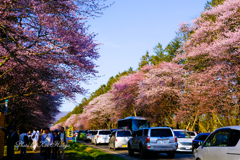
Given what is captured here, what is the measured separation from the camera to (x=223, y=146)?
7.54m

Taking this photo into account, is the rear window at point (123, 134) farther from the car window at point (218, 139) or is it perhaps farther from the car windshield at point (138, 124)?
the car window at point (218, 139)

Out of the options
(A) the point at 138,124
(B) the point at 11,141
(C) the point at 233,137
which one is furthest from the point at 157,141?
(A) the point at 138,124

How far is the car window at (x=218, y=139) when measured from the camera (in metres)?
7.66

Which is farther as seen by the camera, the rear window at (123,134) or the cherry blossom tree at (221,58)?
Result: the cherry blossom tree at (221,58)

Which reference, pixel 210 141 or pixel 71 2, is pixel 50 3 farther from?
pixel 210 141

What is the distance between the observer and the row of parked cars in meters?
7.33

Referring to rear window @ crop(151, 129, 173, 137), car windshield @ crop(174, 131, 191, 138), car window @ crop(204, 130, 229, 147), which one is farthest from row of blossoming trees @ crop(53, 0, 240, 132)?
car window @ crop(204, 130, 229, 147)

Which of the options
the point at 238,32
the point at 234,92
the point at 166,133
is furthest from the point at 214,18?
the point at 166,133

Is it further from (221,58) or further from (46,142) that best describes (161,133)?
(221,58)

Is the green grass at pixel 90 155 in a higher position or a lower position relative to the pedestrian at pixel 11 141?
lower

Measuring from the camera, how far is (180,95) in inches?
1510

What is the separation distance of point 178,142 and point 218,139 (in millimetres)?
12679

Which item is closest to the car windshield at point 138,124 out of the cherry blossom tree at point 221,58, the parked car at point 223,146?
the cherry blossom tree at point 221,58

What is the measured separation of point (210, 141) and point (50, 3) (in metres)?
6.88
